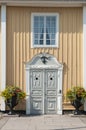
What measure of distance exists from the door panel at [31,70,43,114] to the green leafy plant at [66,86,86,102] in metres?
1.52

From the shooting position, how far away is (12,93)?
17984mm

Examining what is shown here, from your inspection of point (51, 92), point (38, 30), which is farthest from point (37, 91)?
point (38, 30)

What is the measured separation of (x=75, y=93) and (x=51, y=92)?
4.83 ft

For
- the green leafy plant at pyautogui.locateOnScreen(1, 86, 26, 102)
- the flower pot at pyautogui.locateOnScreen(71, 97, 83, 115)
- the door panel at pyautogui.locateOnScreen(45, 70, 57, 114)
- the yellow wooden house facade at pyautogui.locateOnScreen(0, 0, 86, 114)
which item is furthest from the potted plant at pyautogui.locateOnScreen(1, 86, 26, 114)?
Answer: the flower pot at pyautogui.locateOnScreen(71, 97, 83, 115)

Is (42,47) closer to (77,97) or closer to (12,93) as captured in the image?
(12,93)

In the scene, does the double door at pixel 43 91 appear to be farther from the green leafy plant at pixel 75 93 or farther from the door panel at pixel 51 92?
the green leafy plant at pixel 75 93

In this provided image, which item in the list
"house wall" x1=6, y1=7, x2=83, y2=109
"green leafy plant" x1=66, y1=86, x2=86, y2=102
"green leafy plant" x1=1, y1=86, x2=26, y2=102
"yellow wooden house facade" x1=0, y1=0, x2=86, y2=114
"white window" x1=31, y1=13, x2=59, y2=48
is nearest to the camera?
"green leafy plant" x1=1, y1=86, x2=26, y2=102

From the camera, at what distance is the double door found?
18969 mm

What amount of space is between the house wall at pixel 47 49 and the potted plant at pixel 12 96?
30.8 inches

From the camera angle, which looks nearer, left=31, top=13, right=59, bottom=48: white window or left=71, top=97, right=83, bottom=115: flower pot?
left=71, top=97, right=83, bottom=115: flower pot

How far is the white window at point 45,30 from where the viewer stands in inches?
754

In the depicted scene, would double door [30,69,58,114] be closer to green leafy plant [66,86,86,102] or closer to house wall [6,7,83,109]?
house wall [6,7,83,109]

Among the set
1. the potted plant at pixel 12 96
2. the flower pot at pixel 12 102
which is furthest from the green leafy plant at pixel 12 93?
the flower pot at pixel 12 102

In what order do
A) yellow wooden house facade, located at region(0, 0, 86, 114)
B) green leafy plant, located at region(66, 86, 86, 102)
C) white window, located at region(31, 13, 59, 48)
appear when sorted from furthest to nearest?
white window, located at region(31, 13, 59, 48)
yellow wooden house facade, located at region(0, 0, 86, 114)
green leafy plant, located at region(66, 86, 86, 102)
